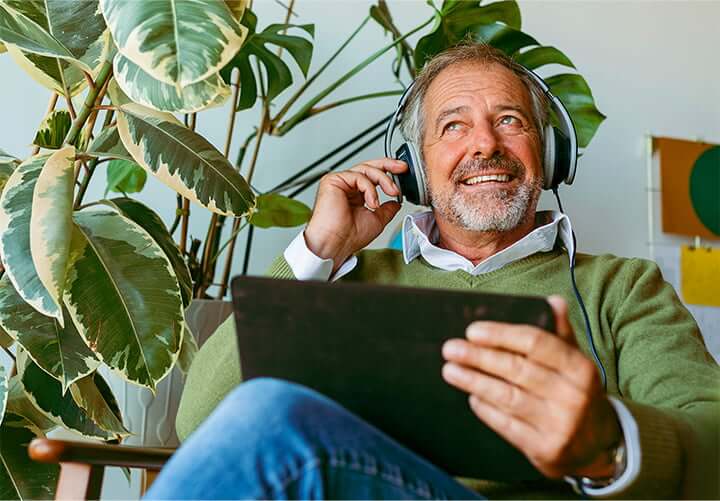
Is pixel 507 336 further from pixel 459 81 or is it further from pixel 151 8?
pixel 459 81

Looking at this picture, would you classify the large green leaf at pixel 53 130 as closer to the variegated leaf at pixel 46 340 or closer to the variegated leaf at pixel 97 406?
the variegated leaf at pixel 46 340

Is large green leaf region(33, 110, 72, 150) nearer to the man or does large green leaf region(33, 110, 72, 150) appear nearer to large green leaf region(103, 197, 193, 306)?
large green leaf region(103, 197, 193, 306)

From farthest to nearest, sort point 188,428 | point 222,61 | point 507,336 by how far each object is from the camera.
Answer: point 188,428
point 222,61
point 507,336

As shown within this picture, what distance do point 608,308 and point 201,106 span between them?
2.31 feet

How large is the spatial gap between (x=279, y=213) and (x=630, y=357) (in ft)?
2.32

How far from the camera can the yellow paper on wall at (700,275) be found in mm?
2250

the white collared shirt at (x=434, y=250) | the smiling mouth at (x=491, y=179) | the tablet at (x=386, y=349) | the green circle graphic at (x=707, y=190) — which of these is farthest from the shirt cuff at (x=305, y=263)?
the green circle graphic at (x=707, y=190)

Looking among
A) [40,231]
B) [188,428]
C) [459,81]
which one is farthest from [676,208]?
[40,231]

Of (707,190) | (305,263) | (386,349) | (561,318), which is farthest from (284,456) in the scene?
(707,190)

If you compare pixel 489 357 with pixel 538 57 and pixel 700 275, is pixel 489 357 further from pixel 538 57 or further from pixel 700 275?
pixel 700 275

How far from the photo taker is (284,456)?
72 centimetres

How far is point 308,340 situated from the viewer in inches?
31.1

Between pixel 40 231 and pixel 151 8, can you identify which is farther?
pixel 40 231

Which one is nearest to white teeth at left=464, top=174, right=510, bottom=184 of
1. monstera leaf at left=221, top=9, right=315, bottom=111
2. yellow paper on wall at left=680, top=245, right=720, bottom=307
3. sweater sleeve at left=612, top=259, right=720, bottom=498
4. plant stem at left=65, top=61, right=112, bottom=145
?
sweater sleeve at left=612, top=259, right=720, bottom=498
